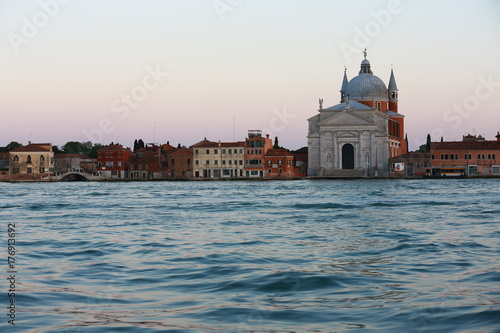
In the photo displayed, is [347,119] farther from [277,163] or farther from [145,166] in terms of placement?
[145,166]

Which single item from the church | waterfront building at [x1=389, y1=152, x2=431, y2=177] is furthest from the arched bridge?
waterfront building at [x1=389, y1=152, x2=431, y2=177]

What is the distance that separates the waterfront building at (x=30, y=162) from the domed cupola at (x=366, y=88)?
33596 millimetres

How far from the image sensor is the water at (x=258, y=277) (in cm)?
Result: 612

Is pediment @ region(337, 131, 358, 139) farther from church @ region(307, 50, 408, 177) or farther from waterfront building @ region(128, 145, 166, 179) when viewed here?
waterfront building @ region(128, 145, 166, 179)

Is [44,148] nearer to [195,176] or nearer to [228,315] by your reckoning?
[195,176]

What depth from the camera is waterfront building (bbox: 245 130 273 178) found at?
6694cm

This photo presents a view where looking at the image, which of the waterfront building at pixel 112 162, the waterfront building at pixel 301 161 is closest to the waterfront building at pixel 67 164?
the waterfront building at pixel 112 162

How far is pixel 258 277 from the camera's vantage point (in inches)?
328

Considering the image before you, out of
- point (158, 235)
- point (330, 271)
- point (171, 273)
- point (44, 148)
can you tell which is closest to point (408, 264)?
point (330, 271)

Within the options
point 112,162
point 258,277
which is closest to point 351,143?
point 112,162

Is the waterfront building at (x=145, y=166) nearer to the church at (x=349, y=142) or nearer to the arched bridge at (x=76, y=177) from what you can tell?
the arched bridge at (x=76, y=177)

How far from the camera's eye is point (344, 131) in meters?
66.6

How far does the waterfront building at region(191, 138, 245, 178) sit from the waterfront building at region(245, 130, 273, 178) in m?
0.61

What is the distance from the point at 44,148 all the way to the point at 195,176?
16089mm
